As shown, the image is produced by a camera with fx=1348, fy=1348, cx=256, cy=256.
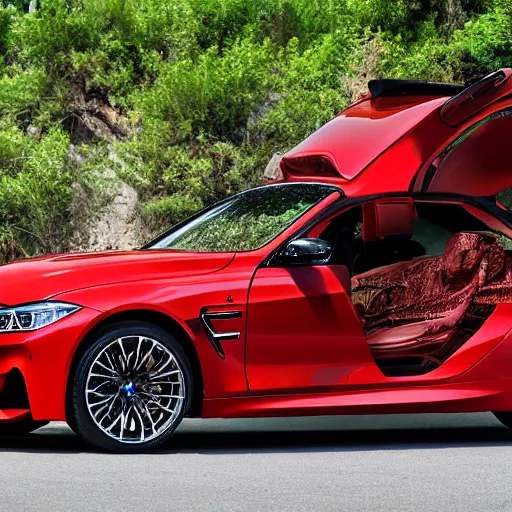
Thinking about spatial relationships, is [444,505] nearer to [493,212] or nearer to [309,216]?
[309,216]

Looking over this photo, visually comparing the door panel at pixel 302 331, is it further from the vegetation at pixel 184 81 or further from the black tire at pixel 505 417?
the vegetation at pixel 184 81

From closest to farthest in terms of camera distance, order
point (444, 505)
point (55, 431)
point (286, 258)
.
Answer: point (444, 505) → point (286, 258) → point (55, 431)

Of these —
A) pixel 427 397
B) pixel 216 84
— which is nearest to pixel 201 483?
pixel 427 397

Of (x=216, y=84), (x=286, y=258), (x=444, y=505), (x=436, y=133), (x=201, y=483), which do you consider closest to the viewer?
(x=444, y=505)

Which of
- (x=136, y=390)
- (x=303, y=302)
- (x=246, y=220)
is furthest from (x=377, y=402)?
(x=246, y=220)

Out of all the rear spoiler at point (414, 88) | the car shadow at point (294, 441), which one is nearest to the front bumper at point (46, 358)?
the car shadow at point (294, 441)

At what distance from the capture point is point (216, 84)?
2494cm

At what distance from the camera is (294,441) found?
8.91m

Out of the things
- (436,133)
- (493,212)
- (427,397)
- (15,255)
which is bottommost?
(15,255)

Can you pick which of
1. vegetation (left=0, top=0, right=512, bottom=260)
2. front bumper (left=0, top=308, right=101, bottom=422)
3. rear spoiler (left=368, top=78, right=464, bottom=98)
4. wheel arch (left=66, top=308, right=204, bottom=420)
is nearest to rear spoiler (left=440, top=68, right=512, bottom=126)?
rear spoiler (left=368, top=78, right=464, bottom=98)

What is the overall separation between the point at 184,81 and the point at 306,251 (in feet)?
57.9

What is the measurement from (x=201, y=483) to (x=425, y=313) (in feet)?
9.25

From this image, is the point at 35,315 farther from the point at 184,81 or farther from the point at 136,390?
the point at 184,81

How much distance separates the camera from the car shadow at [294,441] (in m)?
8.32
